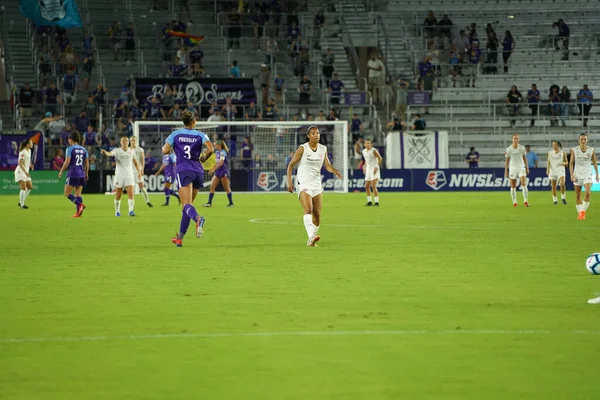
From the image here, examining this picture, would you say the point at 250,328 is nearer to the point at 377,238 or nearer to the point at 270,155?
the point at 377,238

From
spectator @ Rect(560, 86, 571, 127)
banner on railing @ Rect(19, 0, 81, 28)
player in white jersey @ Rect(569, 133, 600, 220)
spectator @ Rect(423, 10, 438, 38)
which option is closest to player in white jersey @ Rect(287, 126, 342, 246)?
player in white jersey @ Rect(569, 133, 600, 220)

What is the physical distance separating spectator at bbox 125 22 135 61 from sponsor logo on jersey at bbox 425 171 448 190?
55.2ft

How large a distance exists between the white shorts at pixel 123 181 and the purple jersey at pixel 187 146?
11.1 m

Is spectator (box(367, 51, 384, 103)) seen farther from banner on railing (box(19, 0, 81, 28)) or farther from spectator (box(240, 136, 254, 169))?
banner on railing (box(19, 0, 81, 28))

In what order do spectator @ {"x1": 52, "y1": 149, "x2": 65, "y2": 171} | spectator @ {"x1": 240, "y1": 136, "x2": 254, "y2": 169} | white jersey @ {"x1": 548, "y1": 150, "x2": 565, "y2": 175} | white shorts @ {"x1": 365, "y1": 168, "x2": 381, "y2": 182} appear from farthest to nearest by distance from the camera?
spectator @ {"x1": 240, "y1": 136, "x2": 254, "y2": 169}
spectator @ {"x1": 52, "y1": 149, "x2": 65, "y2": 171}
white shorts @ {"x1": 365, "y1": 168, "x2": 381, "y2": 182}
white jersey @ {"x1": 548, "y1": 150, "x2": 565, "y2": 175}

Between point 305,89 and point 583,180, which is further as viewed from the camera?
point 305,89

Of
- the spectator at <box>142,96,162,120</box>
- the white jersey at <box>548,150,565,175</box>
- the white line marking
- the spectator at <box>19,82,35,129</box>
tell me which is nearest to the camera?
the white line marking

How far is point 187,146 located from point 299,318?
890 cm

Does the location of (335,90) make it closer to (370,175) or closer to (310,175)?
(370,175)

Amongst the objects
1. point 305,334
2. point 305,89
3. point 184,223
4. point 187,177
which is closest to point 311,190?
point 187,177

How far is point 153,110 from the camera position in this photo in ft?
168

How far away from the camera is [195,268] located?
14.7 metres

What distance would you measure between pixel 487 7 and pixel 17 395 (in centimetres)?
5839

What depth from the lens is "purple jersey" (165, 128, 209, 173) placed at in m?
18.2
